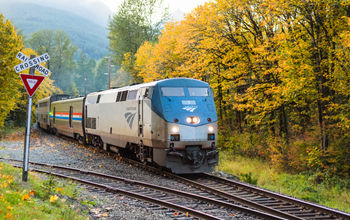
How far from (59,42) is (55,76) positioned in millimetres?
8530

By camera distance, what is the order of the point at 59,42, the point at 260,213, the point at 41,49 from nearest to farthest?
the point at 260,213, the point at 41,49, the point at 59,42

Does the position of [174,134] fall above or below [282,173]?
above

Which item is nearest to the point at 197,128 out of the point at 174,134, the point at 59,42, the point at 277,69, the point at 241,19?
the point at 174,134

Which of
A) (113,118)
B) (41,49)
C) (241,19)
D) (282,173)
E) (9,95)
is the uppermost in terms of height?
(41,49)

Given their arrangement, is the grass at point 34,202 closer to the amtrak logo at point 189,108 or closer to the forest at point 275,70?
the amtrak logo at point 189,108

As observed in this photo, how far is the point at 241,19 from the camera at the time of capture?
1775 cm

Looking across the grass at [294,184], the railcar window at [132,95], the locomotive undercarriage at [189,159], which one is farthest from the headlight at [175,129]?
the grass at [294,184]

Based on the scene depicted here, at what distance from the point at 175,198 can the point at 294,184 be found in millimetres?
5315

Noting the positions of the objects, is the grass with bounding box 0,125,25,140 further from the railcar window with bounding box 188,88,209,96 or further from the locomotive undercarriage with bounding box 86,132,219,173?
the locomotive undercarriage with bounding box 86,132,219,173

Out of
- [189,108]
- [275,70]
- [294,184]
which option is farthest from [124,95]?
[294,184]

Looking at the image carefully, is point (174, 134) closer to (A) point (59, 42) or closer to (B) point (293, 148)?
(B) point (293, 148)

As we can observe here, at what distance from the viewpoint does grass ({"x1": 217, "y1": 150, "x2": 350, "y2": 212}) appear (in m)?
10.9

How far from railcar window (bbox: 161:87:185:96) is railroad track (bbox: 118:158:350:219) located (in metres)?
2.92

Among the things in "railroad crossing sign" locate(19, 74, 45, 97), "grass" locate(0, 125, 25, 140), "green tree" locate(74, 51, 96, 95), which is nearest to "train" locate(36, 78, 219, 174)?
"railroad crossing sign" locate(19, 74, 45, 97)
